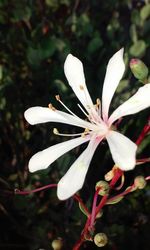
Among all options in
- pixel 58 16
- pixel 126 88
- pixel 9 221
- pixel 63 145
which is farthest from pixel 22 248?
pixel 58 16

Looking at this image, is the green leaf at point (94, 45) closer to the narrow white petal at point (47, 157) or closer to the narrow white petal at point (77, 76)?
the narrow white petal at point (77, 76)

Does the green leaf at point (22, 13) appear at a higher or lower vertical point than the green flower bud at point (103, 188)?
higher

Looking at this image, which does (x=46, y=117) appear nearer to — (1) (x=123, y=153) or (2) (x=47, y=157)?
(2) (x=47, y=157)

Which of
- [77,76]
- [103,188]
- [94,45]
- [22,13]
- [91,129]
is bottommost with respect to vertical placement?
[103,188]

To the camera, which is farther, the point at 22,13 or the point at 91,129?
the point at 22,13

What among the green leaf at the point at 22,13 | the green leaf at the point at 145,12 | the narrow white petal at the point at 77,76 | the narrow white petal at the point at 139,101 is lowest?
the narrow white petal at the point at 139,101

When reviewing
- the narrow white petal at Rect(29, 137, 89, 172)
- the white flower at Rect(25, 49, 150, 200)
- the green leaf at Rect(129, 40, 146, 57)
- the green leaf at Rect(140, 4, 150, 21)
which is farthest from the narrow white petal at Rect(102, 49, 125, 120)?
the green leaf at Rect(140, 4, 150, 21)

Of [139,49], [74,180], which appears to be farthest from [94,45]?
[74,180]

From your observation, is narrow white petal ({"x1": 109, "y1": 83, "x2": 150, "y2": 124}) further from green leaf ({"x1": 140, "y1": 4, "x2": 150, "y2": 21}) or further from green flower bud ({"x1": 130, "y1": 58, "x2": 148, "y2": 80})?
green leaf ({"x1": 140, "y1": 4, "x2": 150, "y2": 21})

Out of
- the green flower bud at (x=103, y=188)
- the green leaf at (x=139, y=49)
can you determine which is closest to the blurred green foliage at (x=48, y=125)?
the green leaf at (x=139, y=49)
